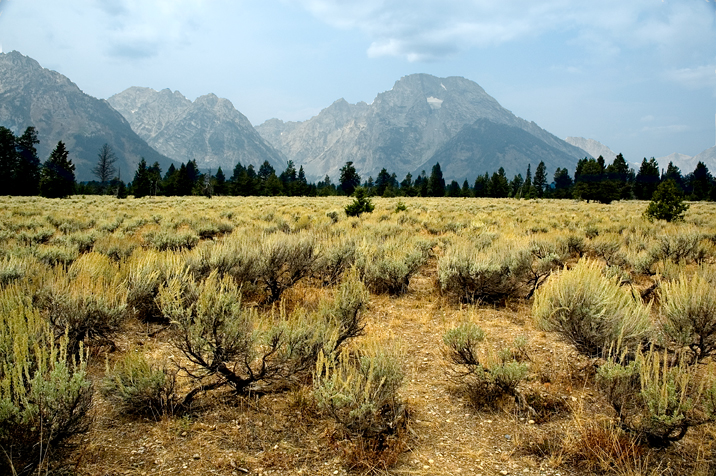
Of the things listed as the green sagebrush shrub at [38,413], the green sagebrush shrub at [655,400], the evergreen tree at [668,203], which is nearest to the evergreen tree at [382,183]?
the evergreen tree at [668,203]

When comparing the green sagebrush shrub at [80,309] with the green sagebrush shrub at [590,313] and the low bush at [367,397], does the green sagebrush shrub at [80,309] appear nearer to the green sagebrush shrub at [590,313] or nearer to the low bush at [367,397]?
the low bush at [367,397]

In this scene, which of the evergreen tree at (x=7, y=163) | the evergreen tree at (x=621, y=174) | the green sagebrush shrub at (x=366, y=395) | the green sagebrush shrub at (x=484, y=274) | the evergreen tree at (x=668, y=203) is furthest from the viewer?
the evergreen tree at (x=621, y=174)

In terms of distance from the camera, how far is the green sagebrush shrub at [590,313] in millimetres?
3846

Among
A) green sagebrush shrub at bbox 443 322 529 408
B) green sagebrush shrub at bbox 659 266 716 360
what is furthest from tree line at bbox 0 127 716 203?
green sagebrush shrub at bbox 659 266 716 360

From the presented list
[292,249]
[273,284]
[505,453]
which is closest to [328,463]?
[505,453]

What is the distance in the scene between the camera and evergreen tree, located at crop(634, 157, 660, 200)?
6544 cm

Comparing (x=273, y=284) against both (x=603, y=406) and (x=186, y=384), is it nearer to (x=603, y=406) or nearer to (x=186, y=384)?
(x=186, y=384)

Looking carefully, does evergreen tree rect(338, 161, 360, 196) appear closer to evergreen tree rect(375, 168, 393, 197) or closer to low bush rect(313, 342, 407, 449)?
evergreen tree rect(375, 168, 393, 197)

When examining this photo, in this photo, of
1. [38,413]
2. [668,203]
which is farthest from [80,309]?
[668,203]

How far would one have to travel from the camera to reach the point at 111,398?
320 centimetres

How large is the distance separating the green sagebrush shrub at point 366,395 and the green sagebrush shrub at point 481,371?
0.97 m

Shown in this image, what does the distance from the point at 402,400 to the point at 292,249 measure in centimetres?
430

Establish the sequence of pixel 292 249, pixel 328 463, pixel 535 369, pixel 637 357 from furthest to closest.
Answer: pixel 292 249, pixel 535 369, pixel 637 357, pixel 328 463

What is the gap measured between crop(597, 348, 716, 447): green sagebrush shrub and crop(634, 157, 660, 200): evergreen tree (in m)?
78.7
